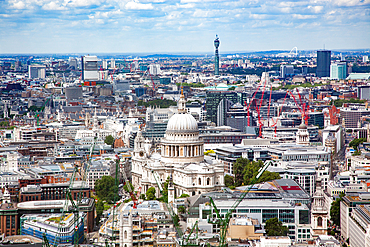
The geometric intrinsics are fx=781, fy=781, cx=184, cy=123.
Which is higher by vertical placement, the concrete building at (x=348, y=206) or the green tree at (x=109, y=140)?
the concrete building at (x=348, y=206)

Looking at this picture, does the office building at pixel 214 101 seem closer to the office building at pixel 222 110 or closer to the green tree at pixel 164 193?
the office building at pixel 222 110

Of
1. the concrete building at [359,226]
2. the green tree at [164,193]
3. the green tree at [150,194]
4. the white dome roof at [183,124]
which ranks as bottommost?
the green tree at [150,194]

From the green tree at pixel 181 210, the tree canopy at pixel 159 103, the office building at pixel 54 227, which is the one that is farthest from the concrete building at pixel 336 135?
the tree canopy at pixel 159 103

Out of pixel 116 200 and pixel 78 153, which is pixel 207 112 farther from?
pixel 116 200

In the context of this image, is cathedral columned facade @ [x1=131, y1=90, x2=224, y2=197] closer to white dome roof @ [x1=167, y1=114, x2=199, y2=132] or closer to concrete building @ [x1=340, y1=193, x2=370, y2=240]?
white dome roof @ [x1=167, y1=114, x2=199, y2=132]

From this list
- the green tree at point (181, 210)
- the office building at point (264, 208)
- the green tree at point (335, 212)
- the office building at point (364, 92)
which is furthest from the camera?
the office building at point (364, 92)

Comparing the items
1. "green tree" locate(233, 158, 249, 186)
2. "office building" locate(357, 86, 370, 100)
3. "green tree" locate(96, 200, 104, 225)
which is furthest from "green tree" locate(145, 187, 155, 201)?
"office building" locate(357, 86, 370, 100)
